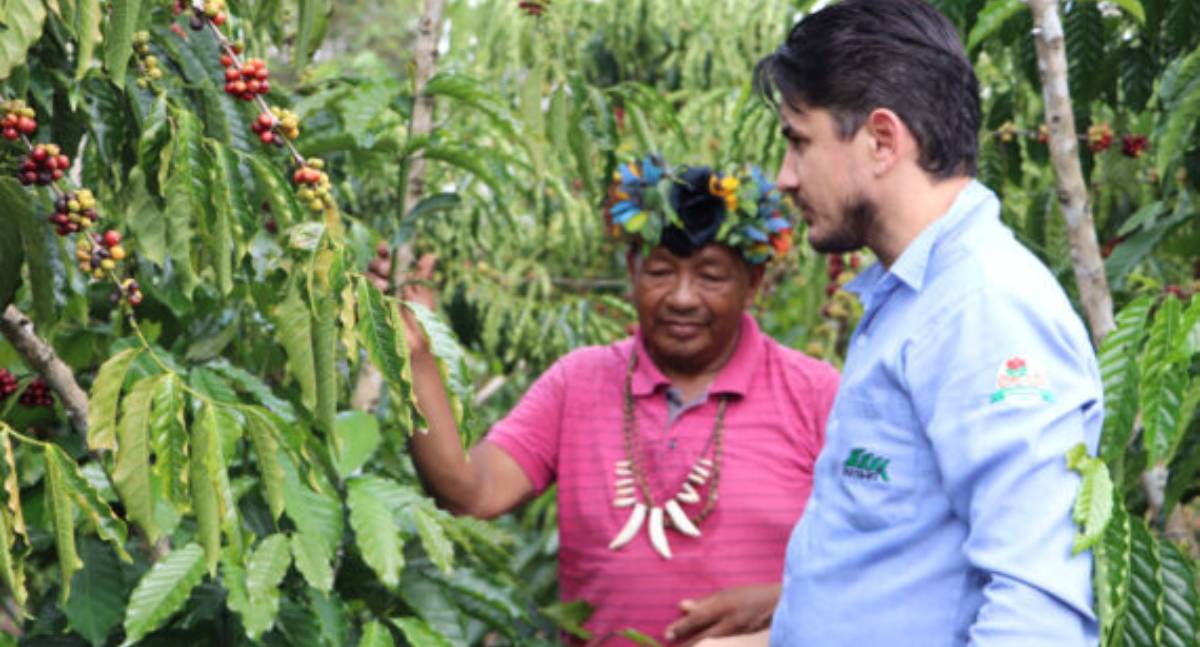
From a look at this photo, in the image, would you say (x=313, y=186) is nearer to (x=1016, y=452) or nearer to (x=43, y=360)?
(x=43, y=360)

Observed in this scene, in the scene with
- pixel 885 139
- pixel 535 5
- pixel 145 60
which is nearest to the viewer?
pixel 885 139

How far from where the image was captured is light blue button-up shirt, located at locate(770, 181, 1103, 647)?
53.9 inches

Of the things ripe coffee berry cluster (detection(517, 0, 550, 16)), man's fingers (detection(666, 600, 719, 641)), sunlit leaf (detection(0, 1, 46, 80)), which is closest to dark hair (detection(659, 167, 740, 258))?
ripe coffee berry cluster (detection(517, 0, 550, 16))

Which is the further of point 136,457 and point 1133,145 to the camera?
point 1133,145

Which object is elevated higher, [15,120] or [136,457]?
[15,120]

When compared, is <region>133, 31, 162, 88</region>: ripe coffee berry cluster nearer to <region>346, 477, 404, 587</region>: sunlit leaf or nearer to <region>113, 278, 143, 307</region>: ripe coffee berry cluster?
<region>113, 278, 143, 307</region>: ripe coffee berry cluster

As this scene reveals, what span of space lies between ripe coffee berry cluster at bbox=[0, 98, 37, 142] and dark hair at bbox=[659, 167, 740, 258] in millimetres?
1400

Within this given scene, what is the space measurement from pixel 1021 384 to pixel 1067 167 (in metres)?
0.88

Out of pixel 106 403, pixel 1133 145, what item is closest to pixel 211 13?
pixel 106 403

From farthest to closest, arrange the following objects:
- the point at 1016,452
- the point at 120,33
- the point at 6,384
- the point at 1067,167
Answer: the point at 6,384
the point at 1067,167
the point at 120,33
the point at 1016,452

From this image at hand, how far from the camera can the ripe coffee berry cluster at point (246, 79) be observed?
5.78 feet

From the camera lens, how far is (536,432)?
2787 mm

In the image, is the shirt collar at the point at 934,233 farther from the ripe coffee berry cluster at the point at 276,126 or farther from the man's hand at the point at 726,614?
the man's hand at the point at 726,614

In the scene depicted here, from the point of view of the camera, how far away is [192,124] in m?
1.61
